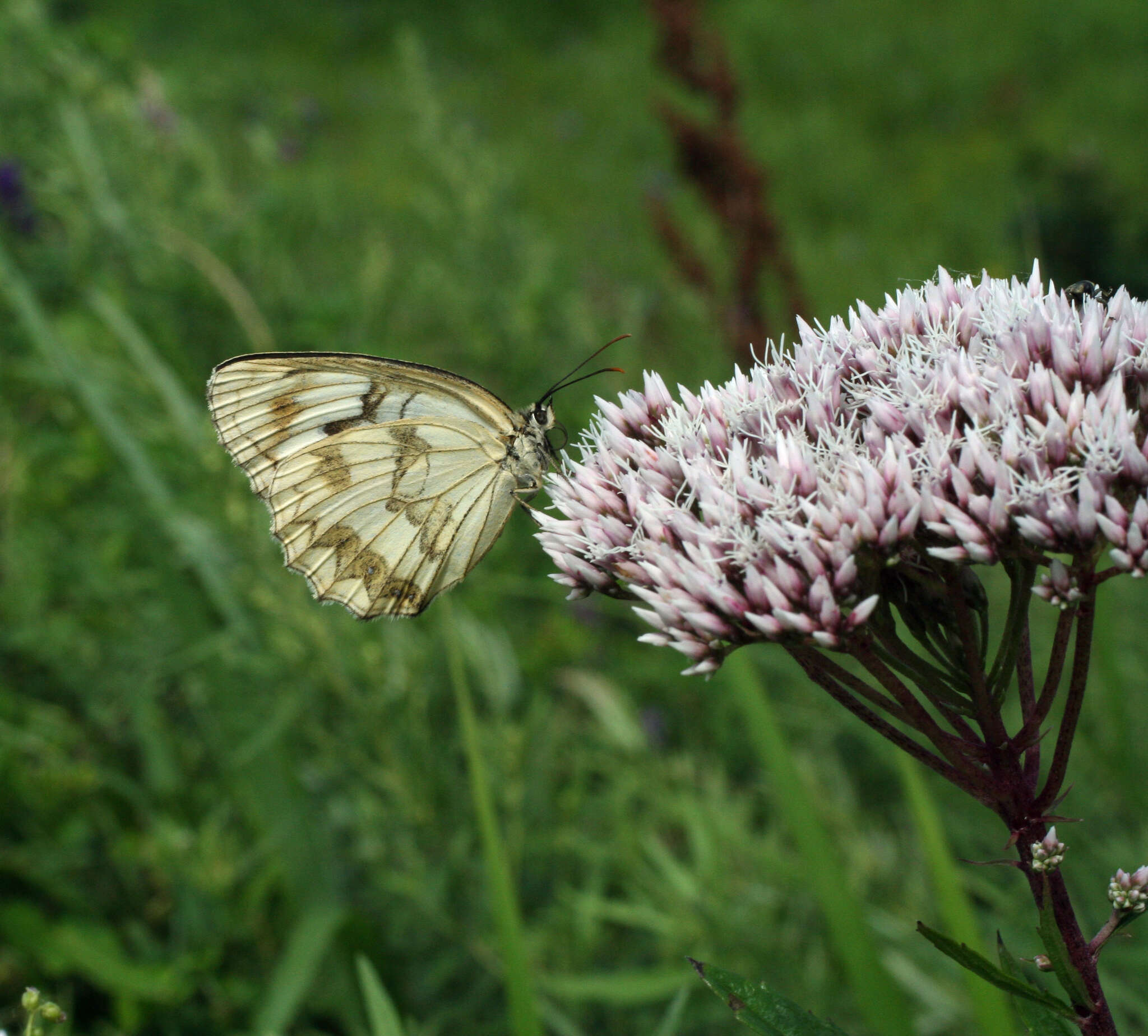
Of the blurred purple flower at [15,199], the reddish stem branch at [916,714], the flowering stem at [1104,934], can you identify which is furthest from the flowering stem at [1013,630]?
the blurred purple flower at [15,199]

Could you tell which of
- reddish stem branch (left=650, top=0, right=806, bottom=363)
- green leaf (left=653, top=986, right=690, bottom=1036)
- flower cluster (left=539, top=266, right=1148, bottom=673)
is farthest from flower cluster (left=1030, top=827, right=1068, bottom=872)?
reddish stem branch (left=650, top=0, right=806, bottom=363)

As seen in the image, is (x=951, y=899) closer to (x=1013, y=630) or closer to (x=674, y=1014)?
(x=674, y=1014)

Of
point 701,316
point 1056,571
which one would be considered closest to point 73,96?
point 701,316

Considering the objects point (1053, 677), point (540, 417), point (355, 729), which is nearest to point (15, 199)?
point (355, 729)

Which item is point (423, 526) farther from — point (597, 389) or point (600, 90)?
point (600, 90)

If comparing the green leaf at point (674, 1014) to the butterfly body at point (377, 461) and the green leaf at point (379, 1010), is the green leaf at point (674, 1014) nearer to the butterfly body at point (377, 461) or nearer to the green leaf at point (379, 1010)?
the green leaf at point (379, 1010)

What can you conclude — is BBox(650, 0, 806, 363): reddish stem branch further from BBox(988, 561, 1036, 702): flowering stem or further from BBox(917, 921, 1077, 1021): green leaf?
BBox(917, 921, 1077, 1021): green leaf
